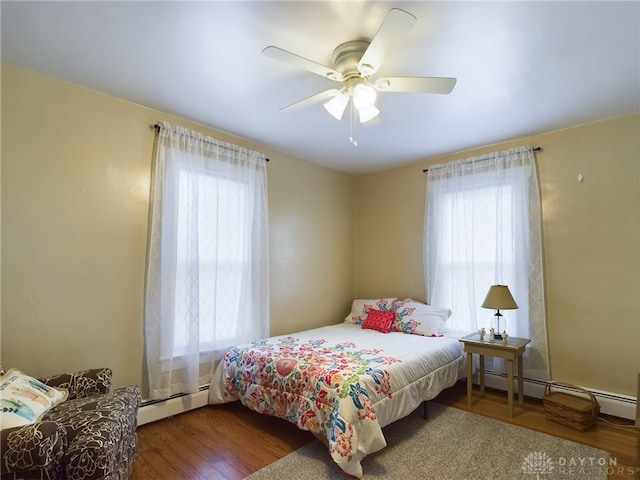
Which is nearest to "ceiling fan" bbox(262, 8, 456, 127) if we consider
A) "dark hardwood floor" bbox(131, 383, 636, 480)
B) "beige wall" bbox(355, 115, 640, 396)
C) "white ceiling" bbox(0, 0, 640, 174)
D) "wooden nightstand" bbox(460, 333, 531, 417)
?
"white ceiling" bbox(0, 0, 640, 174)

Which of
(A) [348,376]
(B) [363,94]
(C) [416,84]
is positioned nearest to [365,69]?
(B) [363,94]

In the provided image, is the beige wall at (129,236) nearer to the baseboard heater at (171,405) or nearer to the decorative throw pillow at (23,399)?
the baseboard heater at (171,405)

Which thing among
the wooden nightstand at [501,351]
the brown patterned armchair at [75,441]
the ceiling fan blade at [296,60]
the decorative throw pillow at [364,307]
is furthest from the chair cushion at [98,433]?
the wooden nightstand at [501,351]

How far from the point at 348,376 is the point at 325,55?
2.02 meters

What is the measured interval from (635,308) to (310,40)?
3288mm

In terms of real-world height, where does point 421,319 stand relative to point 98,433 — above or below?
above

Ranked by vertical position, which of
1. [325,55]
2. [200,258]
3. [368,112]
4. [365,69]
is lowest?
[200,258]

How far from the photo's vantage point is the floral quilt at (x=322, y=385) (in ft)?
6.53

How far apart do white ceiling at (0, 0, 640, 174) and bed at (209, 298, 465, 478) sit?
2.00 meters

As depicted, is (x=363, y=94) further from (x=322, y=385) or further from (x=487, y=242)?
(x=487, y=242)

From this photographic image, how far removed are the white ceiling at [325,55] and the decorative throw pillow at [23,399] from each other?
1.92 m

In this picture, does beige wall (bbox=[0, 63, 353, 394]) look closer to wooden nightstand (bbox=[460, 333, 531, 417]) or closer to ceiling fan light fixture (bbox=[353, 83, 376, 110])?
ceiling fan light fixture (bbox=[353, 83, 376, 110])

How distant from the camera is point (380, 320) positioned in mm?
3713

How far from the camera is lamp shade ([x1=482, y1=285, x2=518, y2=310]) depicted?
2.97 m
